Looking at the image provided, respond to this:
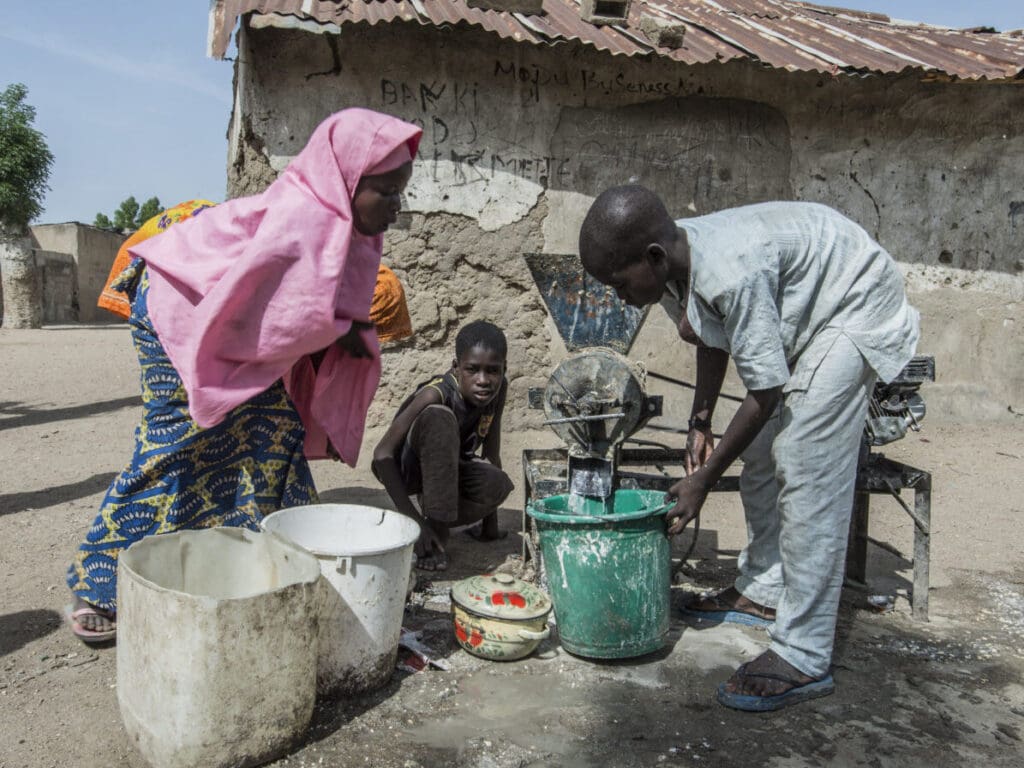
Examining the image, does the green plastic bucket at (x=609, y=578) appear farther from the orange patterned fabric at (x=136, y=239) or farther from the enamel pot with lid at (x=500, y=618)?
the orange patterned fabric at (x=136, y=239)

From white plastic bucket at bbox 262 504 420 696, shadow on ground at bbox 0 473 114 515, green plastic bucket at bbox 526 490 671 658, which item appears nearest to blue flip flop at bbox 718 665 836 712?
green plastic bucket at bbox 526 490 671 658

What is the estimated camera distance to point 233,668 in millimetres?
1864

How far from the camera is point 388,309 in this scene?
356 centimetres

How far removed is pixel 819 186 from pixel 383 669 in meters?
5.09

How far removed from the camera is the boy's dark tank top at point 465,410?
3.48 m

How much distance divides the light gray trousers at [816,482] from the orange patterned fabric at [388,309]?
1.76m

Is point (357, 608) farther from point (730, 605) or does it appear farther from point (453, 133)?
point (453, 133)

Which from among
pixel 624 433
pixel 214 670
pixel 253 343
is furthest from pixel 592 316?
pixel 214 670

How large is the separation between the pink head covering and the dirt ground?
924mm

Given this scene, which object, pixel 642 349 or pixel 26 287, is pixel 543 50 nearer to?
pixel 642 349

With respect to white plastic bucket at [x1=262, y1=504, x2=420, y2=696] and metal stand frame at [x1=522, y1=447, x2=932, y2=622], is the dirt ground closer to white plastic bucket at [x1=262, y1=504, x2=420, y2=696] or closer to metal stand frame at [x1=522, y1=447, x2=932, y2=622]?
white plastic bucket at [x1=262, y1=504, x2=420, y2=696]

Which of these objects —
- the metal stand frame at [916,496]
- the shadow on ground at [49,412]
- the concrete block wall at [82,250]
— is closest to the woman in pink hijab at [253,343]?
the metal stand frame at [916,496]

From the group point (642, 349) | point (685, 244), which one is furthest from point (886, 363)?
point (642, 349)

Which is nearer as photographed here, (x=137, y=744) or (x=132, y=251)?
(x=137, y=744)
